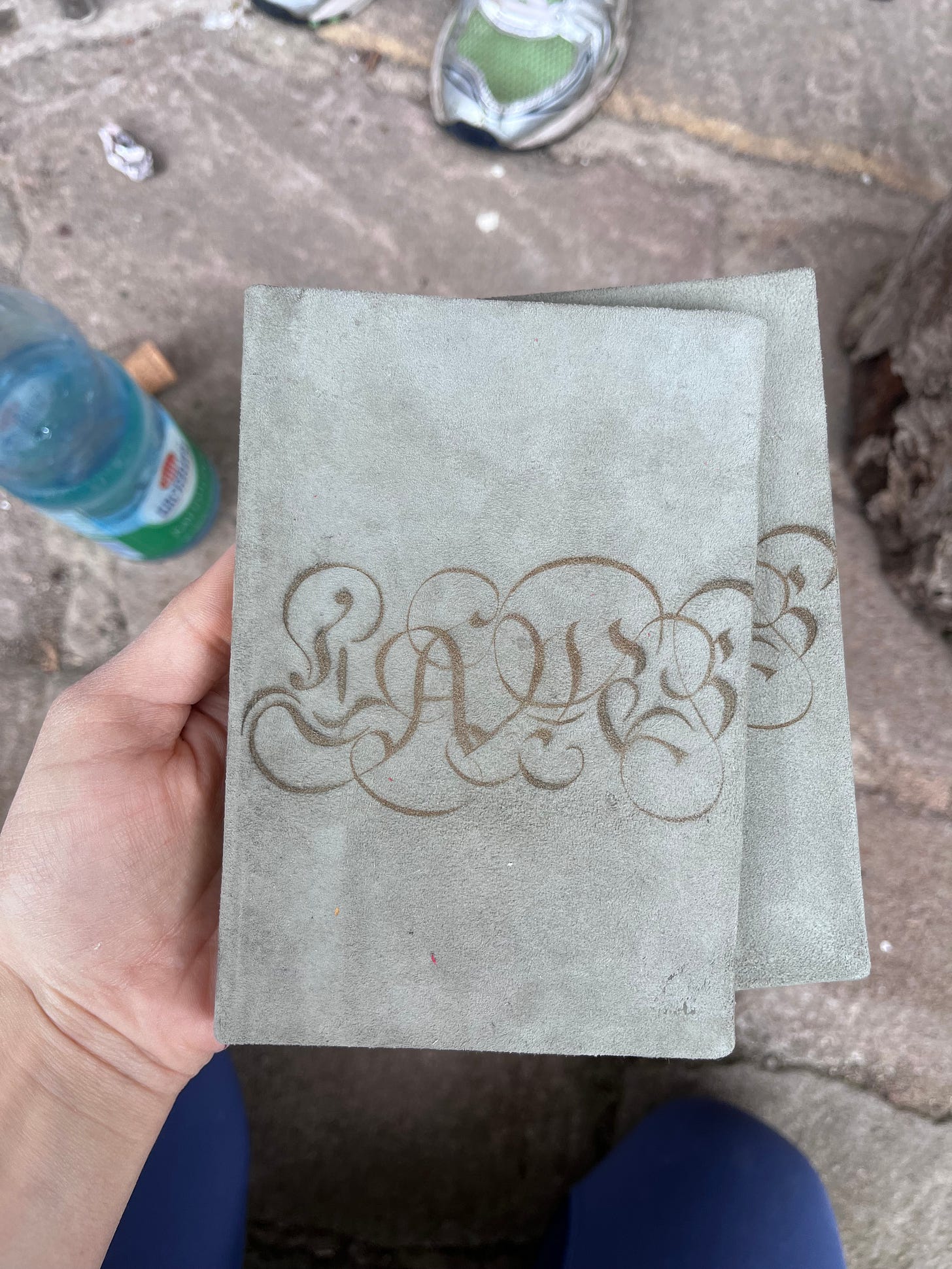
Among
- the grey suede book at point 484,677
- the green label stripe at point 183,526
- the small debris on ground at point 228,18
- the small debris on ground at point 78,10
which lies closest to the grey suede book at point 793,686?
the grey suede book at point 484,677

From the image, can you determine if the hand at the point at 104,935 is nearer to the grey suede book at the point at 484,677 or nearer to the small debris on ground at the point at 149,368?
the grey suede book at the point at 484,677

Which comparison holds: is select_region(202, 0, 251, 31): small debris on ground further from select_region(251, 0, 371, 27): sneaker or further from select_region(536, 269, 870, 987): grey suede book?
select_region(536, 269, 870, 987): grey suede book

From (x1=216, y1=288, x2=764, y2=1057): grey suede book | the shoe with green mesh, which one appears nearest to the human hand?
(x1=216, y1=288, x2=764, y2=1057): grey suede book

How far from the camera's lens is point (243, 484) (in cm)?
69

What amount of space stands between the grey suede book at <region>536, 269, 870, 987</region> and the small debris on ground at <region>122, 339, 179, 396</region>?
2.15ft

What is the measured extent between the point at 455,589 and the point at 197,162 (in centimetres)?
91

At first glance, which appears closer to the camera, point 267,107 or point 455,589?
point 455,589

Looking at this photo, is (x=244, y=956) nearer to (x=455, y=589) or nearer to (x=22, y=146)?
(x=455, y=589)

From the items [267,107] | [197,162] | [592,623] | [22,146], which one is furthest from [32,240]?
[592,623]

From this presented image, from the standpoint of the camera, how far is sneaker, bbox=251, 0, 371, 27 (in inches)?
45.3

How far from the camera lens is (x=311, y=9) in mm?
1155

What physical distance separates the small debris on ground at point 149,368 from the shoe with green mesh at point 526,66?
21.4 inches

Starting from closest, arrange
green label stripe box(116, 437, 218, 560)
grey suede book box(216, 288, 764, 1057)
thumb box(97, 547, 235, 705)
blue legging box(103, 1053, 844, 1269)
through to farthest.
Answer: grey suede book box(216, 288, 764, 1057) → thumb box(97, 547, 235, 705) → blue legging box(103, 1053, 844, 1269) → green label stripe box(116, 437, 218, 560)

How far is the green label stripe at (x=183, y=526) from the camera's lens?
101cm
